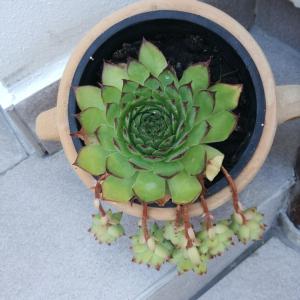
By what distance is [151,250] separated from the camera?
75 cm

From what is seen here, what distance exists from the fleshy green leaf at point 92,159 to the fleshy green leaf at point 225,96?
0.18 m

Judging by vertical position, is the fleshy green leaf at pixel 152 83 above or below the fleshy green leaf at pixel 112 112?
above

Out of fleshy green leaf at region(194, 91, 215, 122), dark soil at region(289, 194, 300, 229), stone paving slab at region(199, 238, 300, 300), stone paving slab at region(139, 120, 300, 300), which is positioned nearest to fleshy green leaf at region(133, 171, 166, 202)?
fleshy green leaf at region(194, 91, 215, 122)

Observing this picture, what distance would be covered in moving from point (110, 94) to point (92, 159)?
96mm

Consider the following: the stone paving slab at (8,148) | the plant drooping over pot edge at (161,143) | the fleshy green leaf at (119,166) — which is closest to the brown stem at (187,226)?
the plant drooping over pot edge at (161,143)

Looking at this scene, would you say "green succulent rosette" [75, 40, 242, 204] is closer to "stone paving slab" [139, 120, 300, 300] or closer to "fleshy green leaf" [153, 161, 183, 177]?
"fleshy green leaf" [153, 161, 183, 177]

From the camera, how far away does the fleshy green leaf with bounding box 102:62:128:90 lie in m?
0.71

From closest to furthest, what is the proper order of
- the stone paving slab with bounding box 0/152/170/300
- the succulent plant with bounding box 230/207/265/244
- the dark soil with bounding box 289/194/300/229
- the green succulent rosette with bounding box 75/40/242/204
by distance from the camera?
the green succulent rosette with bounding box 75/40/242/204 < the succulent plant with bounding box 230/207/265/244 < the stone paving slab with bounding box 0/152/170/300 < the dark soil with bounding box 289/194/300/229

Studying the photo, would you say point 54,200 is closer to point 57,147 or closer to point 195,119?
point 57,147

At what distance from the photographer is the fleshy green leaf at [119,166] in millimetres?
681

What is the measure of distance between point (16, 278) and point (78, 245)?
14 cm

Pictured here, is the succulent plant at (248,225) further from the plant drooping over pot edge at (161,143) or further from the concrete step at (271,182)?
the concrete step at (271,182)

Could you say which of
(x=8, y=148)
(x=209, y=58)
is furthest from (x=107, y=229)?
(x=8, y=148)

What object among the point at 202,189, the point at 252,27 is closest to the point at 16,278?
the point at 202,189
